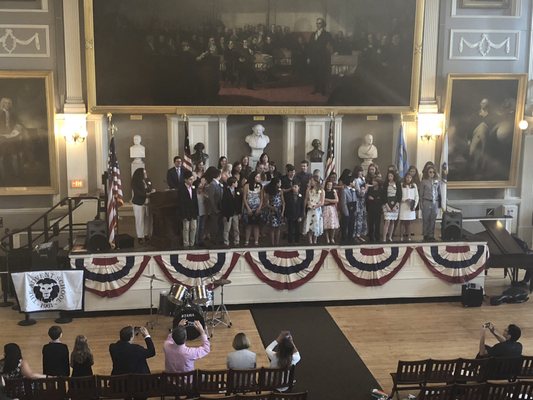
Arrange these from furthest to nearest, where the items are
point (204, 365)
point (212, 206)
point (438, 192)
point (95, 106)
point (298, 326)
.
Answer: point (95, 106)
point (438, 192)
point (212, 206)
point (298, 326)
point (204, 365)

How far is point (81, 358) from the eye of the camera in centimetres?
812

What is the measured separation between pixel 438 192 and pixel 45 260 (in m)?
8.36

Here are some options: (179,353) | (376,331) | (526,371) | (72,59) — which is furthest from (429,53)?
(179,353)

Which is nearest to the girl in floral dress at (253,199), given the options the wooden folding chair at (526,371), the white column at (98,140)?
the white column at (98,140)

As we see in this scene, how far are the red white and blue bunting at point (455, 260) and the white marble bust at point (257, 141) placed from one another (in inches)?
206

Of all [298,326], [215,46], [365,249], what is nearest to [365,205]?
[365,249]

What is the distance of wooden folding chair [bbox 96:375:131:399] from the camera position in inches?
318

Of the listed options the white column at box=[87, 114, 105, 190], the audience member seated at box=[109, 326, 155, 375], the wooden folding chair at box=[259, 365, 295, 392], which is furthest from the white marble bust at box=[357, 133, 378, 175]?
the audience member seated at box=[109, 326, 155, 375]

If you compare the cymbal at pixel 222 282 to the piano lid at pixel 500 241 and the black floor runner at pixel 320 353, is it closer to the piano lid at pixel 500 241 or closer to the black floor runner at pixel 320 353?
the black floor runner at pixel 320 353

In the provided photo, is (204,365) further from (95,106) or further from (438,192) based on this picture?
(95,106)

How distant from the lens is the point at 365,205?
1423 centimetres

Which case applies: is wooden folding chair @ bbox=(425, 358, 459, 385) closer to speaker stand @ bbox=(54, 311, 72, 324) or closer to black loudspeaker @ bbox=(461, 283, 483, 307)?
black loudspeaker @ bbox=(461, 283, 483, 307)

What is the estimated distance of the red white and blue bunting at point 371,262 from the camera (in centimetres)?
1381

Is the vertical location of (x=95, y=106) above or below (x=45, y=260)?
above
